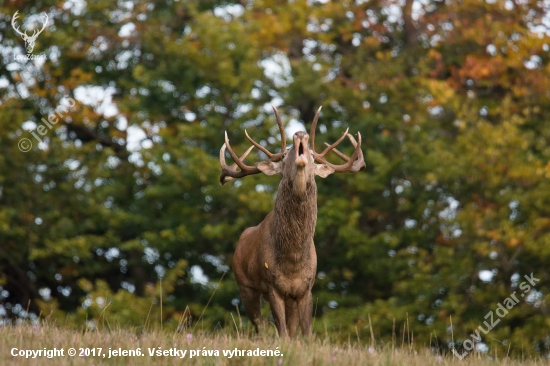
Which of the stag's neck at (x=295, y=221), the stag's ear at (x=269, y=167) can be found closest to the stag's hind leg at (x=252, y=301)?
the stag's neck at (x=295, y=221)

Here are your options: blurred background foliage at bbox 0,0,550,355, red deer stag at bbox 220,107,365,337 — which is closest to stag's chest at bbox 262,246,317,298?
red deer stag at bbox 220,107,365,337

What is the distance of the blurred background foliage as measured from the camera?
1927 centimetres

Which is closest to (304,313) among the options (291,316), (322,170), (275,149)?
(291,316)

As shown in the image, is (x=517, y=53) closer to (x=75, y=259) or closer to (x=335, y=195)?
(x=335, y=195)

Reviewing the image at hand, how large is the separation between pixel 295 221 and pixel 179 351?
213 centimetres

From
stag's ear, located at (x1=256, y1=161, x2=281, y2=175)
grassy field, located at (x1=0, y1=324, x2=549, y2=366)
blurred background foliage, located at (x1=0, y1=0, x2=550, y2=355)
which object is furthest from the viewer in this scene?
blurred background foliage, located at (x1=0, y1=0, x2=550, y2=355)

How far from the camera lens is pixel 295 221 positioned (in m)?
9.13

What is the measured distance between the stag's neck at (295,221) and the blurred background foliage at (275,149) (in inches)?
365

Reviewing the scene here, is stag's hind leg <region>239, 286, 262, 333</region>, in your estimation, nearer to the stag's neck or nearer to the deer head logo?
the stag's neck

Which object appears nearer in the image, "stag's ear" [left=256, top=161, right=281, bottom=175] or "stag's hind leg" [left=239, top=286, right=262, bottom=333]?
"stag's ear" [left=256, top=161, right=281, bottom=175]

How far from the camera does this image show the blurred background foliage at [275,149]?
1927cm

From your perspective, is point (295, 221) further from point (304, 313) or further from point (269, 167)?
point (304, 313)

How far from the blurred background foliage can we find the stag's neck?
9276 millimetres

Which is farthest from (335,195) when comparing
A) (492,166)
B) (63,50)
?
(63,50)
